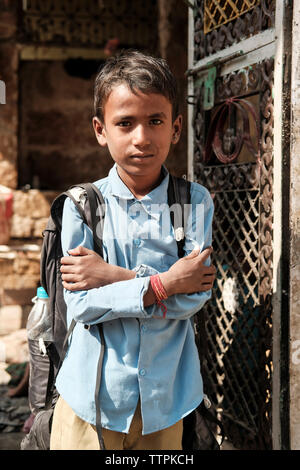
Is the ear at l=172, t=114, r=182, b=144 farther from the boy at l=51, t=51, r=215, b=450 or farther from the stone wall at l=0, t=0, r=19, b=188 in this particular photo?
the stone wall at l=0, t=0, r=19, b=188

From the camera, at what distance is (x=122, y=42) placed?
6.32m

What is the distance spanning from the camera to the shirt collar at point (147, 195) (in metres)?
2.07

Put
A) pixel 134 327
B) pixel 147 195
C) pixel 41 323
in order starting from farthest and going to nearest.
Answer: pixel 41 323
pixel 147 195
pixel 134 327

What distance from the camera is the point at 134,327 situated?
195 centimetres

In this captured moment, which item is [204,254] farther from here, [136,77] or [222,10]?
[222,10]

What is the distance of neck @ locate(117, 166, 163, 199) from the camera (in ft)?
6.86

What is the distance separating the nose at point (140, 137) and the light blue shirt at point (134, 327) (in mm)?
194

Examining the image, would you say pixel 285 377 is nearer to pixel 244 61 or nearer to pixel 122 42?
pixel 244 61

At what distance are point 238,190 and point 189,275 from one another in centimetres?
133

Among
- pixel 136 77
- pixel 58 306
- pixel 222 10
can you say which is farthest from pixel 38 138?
pixel 136 77

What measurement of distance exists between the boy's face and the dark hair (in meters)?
0.02
